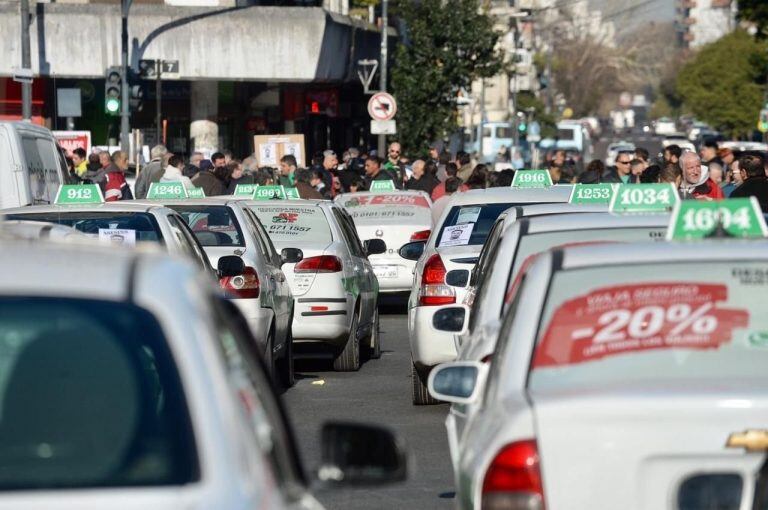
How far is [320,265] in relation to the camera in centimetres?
1566

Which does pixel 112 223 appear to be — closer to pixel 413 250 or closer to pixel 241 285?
pixel 241 285

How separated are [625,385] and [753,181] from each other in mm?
13931

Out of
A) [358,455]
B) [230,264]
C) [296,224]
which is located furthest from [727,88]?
[358,455]

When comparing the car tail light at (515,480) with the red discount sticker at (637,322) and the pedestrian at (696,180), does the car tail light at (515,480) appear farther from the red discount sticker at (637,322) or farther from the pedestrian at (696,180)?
the pedestrian at (696,180)

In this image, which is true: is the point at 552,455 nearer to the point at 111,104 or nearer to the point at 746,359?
the point at 746,359

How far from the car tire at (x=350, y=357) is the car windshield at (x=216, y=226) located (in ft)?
6.42

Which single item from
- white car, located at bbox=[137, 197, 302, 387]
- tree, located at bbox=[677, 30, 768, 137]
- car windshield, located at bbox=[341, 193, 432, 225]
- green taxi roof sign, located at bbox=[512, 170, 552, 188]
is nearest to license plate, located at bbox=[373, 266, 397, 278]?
car windshield, located at bbox=[341, 193, 432, 225]

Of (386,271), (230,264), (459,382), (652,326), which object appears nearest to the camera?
(652,326)

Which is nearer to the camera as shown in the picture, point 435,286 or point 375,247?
point 435,286

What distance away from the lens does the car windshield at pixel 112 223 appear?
37.4 ft

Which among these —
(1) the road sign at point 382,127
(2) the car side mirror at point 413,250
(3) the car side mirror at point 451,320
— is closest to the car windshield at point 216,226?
(2) the car side mirror at point 413,250

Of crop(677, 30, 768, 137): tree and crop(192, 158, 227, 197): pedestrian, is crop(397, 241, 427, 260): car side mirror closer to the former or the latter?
crop(192, 158, 227, 197): pedestrian

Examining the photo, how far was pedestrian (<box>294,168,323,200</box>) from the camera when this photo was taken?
24156 mm

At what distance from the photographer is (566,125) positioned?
91500 mm
